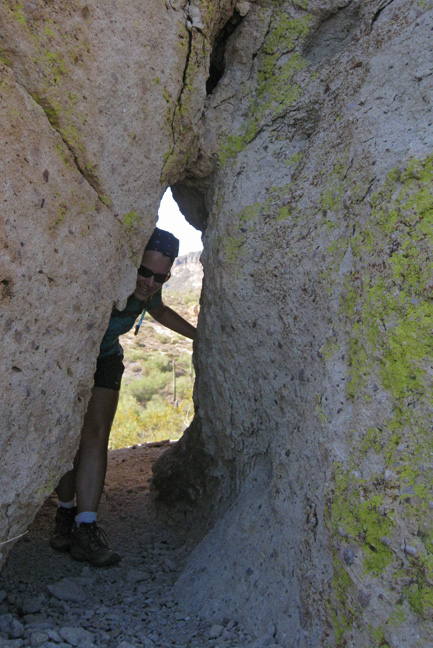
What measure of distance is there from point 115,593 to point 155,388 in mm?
14083

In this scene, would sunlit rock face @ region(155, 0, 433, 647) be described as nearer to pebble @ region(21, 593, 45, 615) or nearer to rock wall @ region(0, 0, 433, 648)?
rock wall @ region(0, 0, 433, 648)

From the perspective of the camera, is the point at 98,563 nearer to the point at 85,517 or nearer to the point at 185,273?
the point at 85,517

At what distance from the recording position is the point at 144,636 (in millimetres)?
2387

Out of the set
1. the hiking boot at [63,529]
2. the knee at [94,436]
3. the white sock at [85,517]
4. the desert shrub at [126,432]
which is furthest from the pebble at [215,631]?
the desert shrub at [126,432]

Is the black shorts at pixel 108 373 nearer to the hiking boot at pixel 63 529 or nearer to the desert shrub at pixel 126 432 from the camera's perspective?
the hiking boot at pixel 63 529

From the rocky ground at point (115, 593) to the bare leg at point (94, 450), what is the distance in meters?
0.35

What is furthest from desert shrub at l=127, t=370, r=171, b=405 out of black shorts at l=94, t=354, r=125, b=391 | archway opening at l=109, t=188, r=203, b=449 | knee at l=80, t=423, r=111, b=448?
knee at l=80, t=423, r=111, b=448

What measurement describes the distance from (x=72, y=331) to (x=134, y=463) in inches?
116

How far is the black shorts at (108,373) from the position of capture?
354cm

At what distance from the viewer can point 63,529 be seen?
3.38 metres

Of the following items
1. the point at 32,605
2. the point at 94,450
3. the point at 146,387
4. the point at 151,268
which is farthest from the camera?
the point at 146,387

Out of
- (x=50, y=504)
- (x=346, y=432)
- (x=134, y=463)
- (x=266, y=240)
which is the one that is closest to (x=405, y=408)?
(x=346, y=432)

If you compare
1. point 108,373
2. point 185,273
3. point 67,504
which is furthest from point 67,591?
point 185,273

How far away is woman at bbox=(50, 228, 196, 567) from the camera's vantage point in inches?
124
